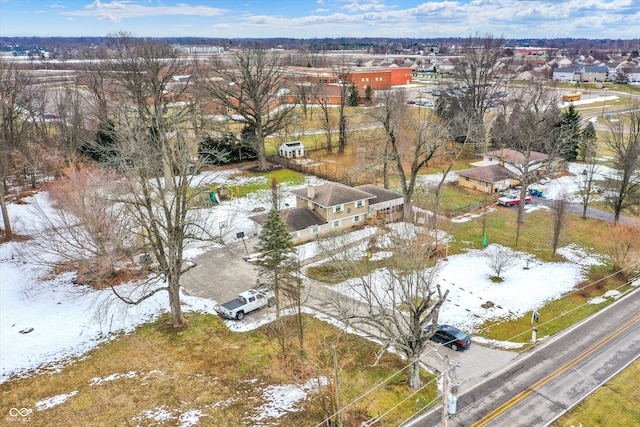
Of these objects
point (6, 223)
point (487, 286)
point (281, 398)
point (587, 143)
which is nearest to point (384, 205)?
point (487, 286)

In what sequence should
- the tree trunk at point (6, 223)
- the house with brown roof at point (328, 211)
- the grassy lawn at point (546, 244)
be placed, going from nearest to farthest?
the grassy lawn at point (546, 244) → the tree trunk at point (6, 223) → the house with brown roof at point (328, 211)

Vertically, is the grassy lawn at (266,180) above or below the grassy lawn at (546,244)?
above

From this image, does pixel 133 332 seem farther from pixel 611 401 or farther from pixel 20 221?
pixel 611 401

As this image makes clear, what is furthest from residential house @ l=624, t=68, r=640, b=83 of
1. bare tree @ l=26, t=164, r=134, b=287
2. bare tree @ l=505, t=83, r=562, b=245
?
bare tree @ l=26, t=164, r=134, b=287

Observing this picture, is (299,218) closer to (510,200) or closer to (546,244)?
(546,244)

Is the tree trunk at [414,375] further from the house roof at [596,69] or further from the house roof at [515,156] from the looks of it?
the house roof at [596,69]

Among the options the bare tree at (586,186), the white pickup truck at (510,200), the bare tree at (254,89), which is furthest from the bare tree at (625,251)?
the bare tree at (254,89)
